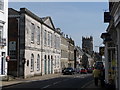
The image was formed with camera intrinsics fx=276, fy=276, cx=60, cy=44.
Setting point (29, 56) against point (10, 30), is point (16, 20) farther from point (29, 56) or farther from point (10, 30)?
point (29, 56)

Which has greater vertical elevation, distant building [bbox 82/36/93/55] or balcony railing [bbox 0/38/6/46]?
distant building [bbox 82/36/93/55]

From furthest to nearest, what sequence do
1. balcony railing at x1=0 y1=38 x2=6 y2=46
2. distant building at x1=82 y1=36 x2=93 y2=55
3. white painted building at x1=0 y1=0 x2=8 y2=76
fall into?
distant building at x1=82 y1=36 x2=93 y2=55, white painted building at x1=0 y1=0 x2=8 y2=76, balcony railing at x1=0 y1=38 x2=6 y2=46

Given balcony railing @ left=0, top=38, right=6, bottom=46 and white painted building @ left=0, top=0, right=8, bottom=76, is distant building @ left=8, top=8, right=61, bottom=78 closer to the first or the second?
white painted building @ left=0, top=0, right=8, bottom=76

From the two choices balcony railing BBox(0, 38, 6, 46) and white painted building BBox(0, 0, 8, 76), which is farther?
white painted building BBox(0, 0, 8, 76)

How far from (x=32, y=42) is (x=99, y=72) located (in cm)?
2276

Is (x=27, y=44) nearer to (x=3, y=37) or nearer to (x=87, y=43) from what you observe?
(x=3, y=37)

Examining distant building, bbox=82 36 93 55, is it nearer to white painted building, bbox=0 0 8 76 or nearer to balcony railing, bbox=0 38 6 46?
white painted building, bbox=0 0 8 76

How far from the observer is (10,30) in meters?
40.5

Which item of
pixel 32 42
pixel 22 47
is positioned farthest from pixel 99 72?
pixel 32 42

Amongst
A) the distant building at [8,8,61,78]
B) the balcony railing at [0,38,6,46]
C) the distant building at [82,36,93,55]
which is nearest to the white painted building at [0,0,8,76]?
the balcony railing at [0,38,6,46]

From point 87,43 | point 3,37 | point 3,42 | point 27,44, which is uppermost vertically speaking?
point 87,43

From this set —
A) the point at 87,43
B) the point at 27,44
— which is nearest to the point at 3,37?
the point at 27,44

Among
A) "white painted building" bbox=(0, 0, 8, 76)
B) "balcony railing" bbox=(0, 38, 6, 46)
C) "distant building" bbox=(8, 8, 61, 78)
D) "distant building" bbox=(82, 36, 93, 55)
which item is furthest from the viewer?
"distant building" bbox=(82, 36, 93, 55)

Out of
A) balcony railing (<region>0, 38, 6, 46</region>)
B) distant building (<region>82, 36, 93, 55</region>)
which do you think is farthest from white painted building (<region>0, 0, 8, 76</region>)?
distant building (<region>82, 36, 93, 55</region>)
